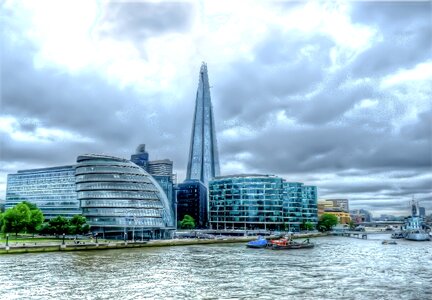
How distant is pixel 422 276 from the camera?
6938cm

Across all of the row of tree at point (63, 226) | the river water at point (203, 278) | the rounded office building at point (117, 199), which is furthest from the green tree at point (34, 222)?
the river water at point (203, 278)

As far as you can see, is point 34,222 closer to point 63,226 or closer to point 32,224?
point 32,224

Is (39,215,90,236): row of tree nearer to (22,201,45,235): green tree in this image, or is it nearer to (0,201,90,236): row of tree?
(0,201,90,236): row of tree

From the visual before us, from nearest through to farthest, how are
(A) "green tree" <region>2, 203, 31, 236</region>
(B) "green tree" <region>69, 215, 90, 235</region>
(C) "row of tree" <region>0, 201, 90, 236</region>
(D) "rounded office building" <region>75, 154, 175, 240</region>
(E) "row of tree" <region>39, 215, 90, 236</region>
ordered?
(A) "green tree" <region>2, 203, 31, 236</region>
(C) "row of tree" <region>0, 201, 90, 236</region>
(E) "row of tree" <region>39, 215, 90, 236</region>
(B) "green tree" <region>69, 215, 90, 235</region>
(D) "rounded office building" <region>75, 154, 175, 240</region>

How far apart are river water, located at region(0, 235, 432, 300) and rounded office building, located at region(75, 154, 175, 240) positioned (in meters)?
67.7

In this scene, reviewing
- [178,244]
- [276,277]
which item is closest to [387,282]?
[276,277]

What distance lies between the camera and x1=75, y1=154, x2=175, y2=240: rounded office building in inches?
6230

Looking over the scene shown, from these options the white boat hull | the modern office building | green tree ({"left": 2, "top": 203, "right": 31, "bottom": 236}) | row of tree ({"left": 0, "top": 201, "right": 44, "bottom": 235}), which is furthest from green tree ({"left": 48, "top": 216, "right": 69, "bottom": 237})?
the white boat hull

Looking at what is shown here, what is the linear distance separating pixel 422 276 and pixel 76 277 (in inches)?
1934

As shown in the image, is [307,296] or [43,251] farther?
[43,251]

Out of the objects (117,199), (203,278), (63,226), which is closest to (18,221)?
(63,226)

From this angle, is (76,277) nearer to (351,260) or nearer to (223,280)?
(223,280)

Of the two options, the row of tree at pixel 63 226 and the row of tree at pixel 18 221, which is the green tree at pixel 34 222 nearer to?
the row of tree at pixel 18 221

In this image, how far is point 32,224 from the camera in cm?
13612
